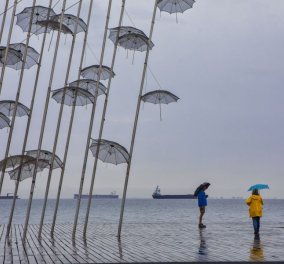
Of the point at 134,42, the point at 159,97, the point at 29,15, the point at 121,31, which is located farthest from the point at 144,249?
the point at 29,15

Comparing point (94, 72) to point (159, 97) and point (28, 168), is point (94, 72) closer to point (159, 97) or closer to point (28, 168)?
point (159, 97)

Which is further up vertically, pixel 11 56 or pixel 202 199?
pixel 11 56

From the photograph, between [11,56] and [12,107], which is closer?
[11,56]

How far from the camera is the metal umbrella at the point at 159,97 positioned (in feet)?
63.4

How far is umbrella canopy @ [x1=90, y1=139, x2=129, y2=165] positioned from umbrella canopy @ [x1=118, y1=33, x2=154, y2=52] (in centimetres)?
387

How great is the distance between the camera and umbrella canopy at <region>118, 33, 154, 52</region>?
19.1 metres

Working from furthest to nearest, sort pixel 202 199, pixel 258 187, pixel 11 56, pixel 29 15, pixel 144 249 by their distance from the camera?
pixel 202 199 < pixel 29 15 < pixel 258 187 < pixel 11 56 < pixel 144 249

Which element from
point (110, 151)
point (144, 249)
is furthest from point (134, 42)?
point (144, 249)

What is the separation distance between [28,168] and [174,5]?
822 cm

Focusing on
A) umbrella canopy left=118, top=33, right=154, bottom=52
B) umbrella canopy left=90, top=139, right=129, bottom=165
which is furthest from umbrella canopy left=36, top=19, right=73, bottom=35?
umbrella canopy left=90, top=139, right=129, bottom=165

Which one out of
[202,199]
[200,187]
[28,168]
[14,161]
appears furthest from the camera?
[202,199]

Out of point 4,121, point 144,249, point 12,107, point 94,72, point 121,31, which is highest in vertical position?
point 121,31

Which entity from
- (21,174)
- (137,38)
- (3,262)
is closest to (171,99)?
(137,38)

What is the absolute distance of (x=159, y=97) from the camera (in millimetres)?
19500
